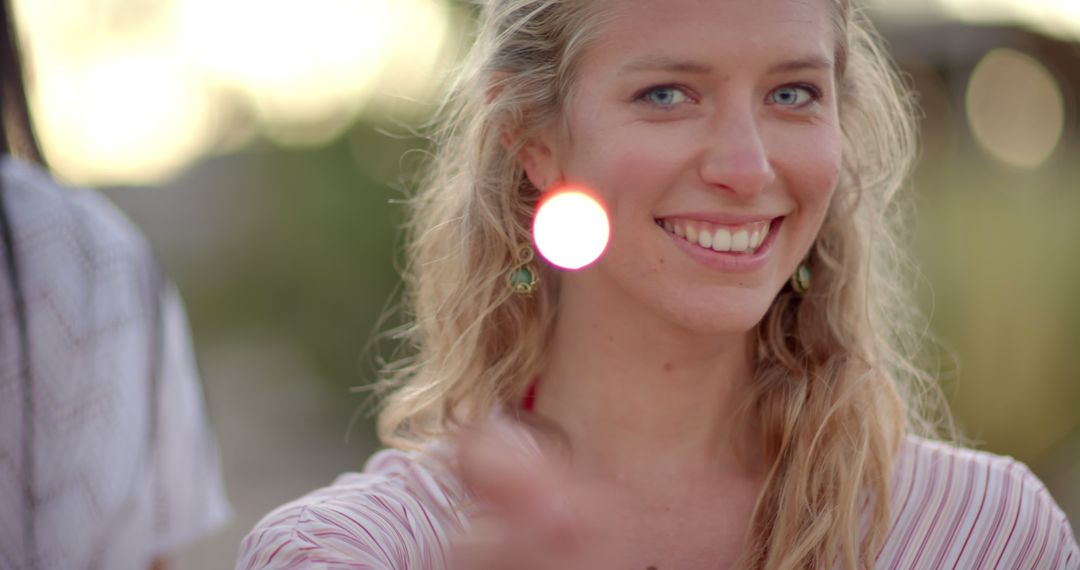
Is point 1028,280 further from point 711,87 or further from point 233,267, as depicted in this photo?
point 233,267

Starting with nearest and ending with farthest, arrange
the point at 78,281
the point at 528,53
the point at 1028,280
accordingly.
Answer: the point at 528,53, the point at 78,281, the point at 1028,280

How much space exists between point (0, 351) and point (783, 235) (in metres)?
1.42

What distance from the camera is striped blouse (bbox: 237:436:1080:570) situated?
1.78 m

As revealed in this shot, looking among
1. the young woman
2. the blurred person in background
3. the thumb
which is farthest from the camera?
the blurred person in background

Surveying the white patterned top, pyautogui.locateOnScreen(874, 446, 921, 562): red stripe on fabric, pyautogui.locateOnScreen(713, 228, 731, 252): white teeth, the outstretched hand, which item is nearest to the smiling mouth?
pyautogui.locateOnScreen(713, 228, 731, 252): white teeth

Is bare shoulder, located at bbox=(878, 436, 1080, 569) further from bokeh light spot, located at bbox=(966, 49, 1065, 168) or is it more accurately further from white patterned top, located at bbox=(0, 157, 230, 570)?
bokeh light spot, located at bbox=(966, 49, 1065, 168)

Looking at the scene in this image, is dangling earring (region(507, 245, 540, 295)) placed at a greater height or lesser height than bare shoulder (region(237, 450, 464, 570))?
greater

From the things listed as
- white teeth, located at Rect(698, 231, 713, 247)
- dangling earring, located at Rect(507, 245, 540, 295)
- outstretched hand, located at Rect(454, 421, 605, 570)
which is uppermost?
white teeth, located at Rect(698, 231, 713, 247)

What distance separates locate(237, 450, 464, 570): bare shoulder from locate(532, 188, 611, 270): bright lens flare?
45cm

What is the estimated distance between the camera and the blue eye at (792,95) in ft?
6.16

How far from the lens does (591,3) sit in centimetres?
195

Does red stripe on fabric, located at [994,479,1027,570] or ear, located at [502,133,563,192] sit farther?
ear, located at [502,133,563,192]

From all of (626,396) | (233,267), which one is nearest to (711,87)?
(626,396)

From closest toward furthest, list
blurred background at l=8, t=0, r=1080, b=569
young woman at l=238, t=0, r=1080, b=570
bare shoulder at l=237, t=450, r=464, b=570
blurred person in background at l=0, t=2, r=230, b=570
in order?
1. bare shoulder at l=237, t=450, r=464, b=570
2. young woman at l=238, t=0, r=1080, b=570
3. blurred person in background at l=0, t=2, r=230, b=570
4. blurred background at l=8, t=0, r=1080, b=569
